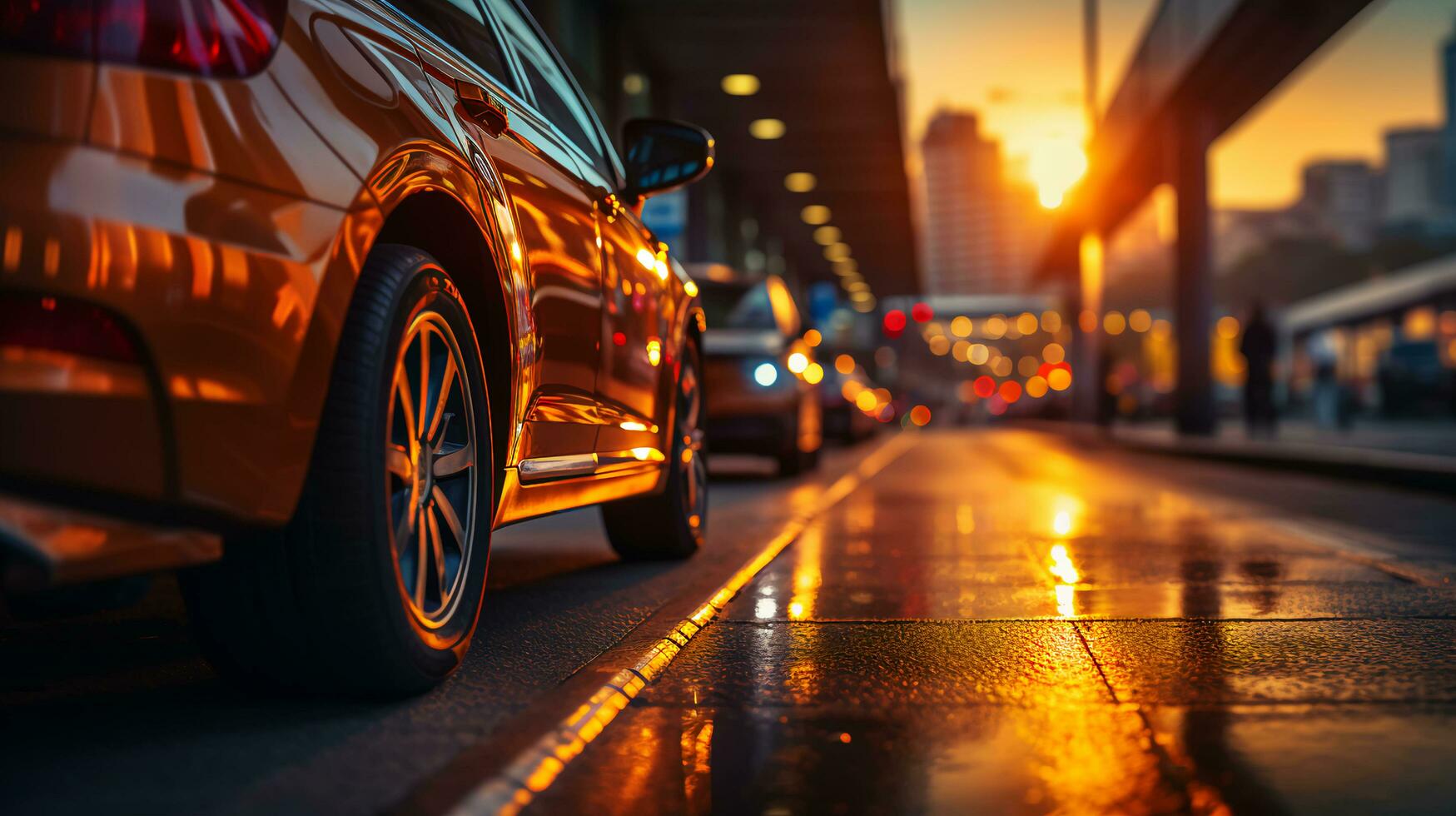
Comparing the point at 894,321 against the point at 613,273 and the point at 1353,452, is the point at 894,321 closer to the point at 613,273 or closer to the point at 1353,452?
the point at 1353,452

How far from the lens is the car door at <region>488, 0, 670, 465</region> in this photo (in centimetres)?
446

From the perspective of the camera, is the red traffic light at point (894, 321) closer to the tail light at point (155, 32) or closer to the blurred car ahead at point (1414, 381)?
Answer: the blurred car ahead at point (1414, 381)

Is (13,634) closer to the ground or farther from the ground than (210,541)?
closer to the ground

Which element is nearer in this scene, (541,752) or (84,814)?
(84,814)

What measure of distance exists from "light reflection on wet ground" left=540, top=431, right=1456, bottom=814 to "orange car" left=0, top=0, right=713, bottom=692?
0.62 metres

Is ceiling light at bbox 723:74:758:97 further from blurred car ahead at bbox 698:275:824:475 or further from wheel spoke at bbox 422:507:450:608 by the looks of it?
wheel spoke at bbox 422:507:450:608

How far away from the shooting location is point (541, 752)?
270 cm

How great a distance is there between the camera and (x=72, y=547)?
7.02 feet

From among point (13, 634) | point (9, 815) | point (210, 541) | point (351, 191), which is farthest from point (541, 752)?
point (13, 634)

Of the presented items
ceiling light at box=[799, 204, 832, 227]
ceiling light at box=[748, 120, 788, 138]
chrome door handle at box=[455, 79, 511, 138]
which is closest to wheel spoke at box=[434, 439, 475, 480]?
chrome door handle at box=[455, 79, 511, 138]

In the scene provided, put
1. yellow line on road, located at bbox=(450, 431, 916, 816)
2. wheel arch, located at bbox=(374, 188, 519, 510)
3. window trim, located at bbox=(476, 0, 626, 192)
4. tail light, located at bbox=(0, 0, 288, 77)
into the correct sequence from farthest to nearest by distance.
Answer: window trim, located at bbox=(476, 0, 626, 192), wheel arch, located at bbox=(374, 188, 519, 510), yellow line on road, located at bbox=(450, 431, 916, 816), tail light, located at bbox=(0, 0, 288, 77)

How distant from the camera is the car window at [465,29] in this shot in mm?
3598

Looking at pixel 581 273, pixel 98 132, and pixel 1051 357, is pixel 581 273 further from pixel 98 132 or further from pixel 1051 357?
pixel 1051 357

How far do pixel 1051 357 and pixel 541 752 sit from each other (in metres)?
155
